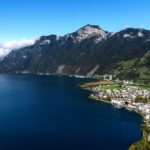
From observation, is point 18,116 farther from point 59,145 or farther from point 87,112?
point 59,145

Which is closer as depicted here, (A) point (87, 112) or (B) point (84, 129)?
(B) point (84, 129)

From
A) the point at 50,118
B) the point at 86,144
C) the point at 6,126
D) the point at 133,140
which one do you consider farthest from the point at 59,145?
the point at 50,118

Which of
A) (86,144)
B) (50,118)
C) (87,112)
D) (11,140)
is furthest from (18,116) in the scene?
(86,144)

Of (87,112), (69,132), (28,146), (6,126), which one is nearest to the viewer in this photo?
(28,146)

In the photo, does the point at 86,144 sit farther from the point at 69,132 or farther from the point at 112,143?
the point at 69,132

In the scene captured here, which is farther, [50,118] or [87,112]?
[87,112]

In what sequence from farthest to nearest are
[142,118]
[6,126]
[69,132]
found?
[142,118] < [6,126] < [69,132]

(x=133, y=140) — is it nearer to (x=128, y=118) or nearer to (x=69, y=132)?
(x=69, y=132)

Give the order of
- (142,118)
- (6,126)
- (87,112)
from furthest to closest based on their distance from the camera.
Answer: (87,112) → (142,118) → (6,126)

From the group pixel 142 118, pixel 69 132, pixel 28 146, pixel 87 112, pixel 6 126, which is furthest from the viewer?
pixel 87 112
